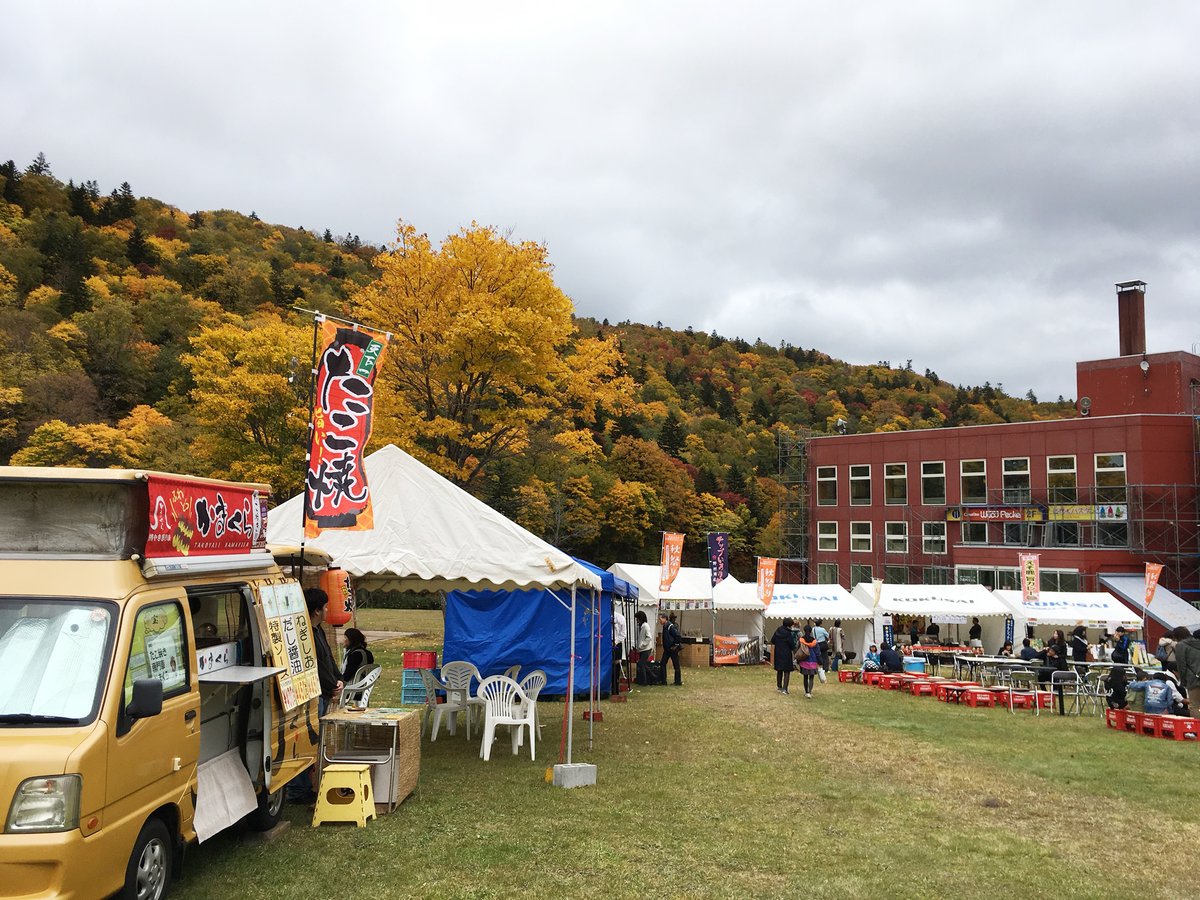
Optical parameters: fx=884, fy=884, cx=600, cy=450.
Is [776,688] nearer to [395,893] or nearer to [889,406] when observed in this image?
[395,893]

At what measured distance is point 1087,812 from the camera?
845 cm

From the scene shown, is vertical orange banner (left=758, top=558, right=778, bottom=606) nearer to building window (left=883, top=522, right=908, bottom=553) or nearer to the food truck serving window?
building window (left=883, top=522, right=908, bottom=553)

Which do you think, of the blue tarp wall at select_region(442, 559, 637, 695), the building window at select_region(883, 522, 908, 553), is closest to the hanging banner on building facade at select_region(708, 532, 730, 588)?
the blue tarp wall at select_region(442, 559, 637, 695)

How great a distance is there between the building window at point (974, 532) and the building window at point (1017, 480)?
178 centimetres

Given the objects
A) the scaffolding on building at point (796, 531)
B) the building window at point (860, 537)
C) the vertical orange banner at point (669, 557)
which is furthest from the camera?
the scaffolding on building at point (796, 531)

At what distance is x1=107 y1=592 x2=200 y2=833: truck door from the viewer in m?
4.41

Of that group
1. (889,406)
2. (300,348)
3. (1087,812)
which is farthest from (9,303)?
(889,406)

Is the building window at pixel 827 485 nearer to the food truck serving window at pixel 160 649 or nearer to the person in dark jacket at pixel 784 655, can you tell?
the person in dark jacket at pixel 784 655

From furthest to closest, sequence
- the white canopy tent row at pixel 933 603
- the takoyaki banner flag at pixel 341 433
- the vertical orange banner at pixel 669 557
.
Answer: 1. the white canopy tent row at pixel 933 603
2. the vertical orange banner at pixel 669 557
3. the takoyaki banner flag at pixel 341 433

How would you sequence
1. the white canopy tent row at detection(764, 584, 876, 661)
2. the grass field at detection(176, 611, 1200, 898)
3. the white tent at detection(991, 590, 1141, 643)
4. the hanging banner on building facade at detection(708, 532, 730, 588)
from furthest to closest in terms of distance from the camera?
the hanging banner on building facade at detection(708, 532, 730, 588), the white canopy tent row at detection(764, 584, 876, 661), the white tent at detection(991, 590, 1141, 643), the grass field at detection(176, 611, 1200, 898)

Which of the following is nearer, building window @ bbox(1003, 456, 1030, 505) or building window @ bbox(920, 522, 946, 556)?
building window @ bbox(1003, 456, 1030, 505)

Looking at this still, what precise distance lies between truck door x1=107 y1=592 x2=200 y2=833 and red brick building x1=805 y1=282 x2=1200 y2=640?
3566 centimetres

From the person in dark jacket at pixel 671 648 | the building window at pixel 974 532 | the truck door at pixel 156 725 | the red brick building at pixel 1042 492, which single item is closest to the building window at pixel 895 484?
the red brick building at pixel 1042 492

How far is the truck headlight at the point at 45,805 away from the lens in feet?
12.9
